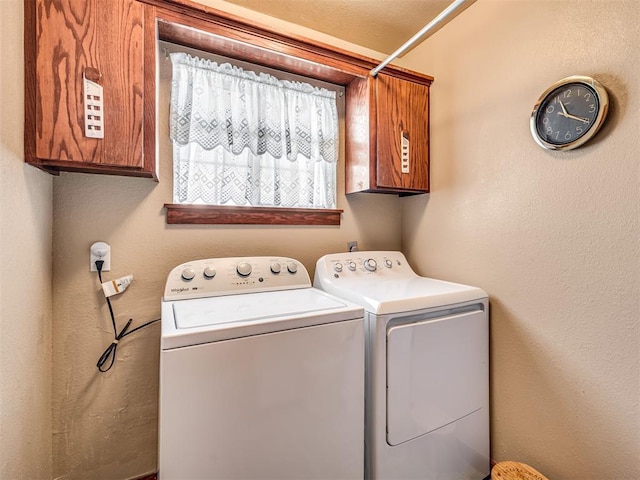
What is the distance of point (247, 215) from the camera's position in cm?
167

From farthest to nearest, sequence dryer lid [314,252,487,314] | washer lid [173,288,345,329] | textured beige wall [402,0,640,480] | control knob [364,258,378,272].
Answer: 1. control knob [364,258,378,272]
2. dryer lid [314,252,487,314]
3. textured beige wall [402,0,640,480]
4. washer lid [173,288,345,329]

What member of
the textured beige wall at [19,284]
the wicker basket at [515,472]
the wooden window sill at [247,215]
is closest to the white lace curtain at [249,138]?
the wooden window sill at [247,215]

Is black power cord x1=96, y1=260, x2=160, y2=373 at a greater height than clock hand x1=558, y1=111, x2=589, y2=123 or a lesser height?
lesser

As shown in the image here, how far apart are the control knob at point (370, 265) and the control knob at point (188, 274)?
98 cm

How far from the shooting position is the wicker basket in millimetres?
1256

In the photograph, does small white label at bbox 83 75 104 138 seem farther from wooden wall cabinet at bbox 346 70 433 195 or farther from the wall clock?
the wall clock

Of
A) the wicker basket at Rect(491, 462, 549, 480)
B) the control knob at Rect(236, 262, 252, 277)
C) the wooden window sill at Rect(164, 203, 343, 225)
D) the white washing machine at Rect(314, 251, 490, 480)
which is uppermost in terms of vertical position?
the wooden window sill at Rect(164, 203, 343, 225)

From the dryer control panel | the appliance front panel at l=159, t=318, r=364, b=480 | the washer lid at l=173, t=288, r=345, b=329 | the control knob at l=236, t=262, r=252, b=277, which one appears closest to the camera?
the appliance front panel at l=159, t=318, r=364, b=480

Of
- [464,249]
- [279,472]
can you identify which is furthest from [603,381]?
[279,472]

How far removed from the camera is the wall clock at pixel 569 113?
113 cm

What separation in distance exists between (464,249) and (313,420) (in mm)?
1233

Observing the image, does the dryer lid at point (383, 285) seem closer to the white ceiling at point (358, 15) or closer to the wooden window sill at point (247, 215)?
the wooden window sill at point (247, 215)

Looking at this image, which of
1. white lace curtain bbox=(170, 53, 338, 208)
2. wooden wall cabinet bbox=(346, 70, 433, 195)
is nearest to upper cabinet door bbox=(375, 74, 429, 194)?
wooden wall cabinet bbox=(346, 70, 433, 195)

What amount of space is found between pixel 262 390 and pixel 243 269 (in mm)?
683
